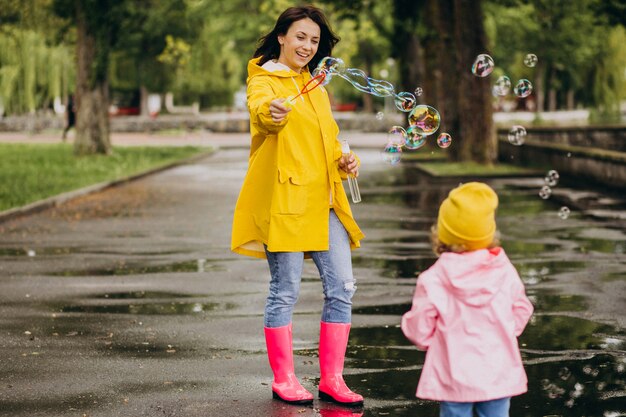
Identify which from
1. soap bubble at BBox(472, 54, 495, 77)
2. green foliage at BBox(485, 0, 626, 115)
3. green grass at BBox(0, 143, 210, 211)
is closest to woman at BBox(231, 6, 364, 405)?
soap bubble at BBox(472, 54, 495, 77)

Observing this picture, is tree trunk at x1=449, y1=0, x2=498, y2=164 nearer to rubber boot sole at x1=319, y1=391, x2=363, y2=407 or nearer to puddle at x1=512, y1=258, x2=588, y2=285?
puddle at x1=512, y1=258, x2=588, y2=285

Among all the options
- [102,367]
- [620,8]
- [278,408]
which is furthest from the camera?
[620,8]

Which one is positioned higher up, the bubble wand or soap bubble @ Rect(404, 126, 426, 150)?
the bubble wand

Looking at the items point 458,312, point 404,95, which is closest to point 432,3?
point 404,95

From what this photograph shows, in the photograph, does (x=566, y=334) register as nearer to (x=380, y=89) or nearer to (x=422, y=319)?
(x=380, y=89)

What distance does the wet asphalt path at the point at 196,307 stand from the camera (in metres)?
6.27

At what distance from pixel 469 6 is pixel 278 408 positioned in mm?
22044

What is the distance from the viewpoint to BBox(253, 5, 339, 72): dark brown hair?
6090 millimetres

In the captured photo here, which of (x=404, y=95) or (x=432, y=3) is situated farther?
(x=432, y=3)

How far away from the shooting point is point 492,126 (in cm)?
2778

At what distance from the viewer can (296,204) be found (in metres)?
6.00

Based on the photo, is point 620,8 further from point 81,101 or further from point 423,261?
point 423,261

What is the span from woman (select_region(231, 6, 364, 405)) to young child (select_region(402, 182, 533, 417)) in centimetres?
158

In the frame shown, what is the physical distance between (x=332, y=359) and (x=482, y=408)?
5.87ft
